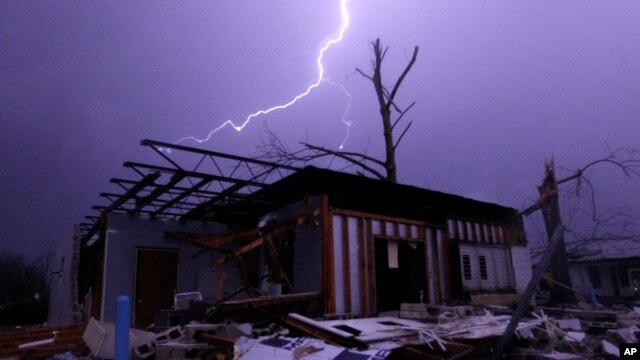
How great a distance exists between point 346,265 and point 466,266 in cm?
515

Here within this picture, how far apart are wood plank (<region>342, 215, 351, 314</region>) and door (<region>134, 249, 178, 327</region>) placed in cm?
655

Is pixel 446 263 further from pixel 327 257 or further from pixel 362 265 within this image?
pixel 327 257

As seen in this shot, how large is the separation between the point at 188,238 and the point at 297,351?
28.9 ft

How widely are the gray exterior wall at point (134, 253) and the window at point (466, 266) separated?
7.94m

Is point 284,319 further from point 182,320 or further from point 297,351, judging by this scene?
point 182,320

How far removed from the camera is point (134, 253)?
1437 cm

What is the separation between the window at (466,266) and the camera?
14.6 metres

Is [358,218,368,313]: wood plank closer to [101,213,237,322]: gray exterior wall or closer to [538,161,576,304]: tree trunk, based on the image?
[101,213,237,322]: gray exterior wall

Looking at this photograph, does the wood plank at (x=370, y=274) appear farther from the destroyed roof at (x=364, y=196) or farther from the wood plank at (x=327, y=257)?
the wood plank at (x=327, y=257)

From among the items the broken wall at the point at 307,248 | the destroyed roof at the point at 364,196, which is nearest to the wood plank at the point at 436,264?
the destroyed roof at the point at 364,196

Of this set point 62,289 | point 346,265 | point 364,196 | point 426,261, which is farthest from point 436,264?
point 62,289

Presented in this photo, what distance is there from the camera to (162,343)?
27.8ft

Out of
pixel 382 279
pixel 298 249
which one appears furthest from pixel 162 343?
pixel 382 279

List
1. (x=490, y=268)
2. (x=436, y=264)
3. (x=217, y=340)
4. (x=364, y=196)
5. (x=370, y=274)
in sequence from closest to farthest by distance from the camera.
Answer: (x=217, y=340) → (x=370, y=274) → (x=364, y=196) → (x=436, y=264) → (x=490, y=268)
